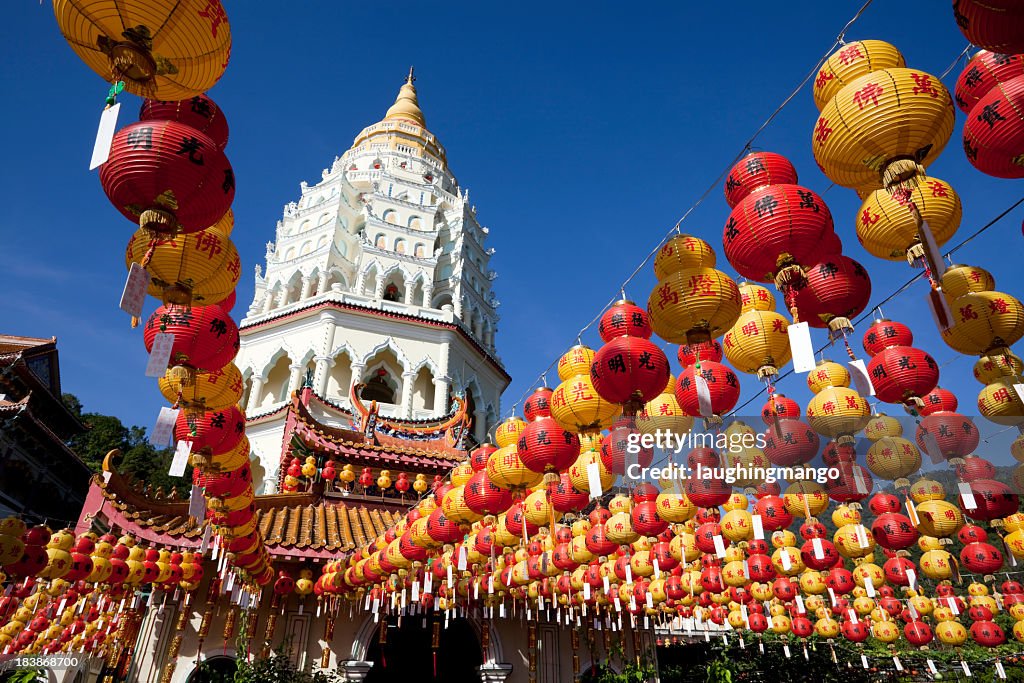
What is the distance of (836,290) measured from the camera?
393 cm

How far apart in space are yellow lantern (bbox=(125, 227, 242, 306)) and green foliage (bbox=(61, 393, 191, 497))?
29.2 m

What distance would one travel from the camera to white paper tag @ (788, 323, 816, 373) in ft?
10.6

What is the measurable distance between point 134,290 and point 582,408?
348 cm

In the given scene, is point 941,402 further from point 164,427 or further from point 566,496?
point 164,427

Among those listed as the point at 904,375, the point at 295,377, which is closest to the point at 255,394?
the point at 295,377

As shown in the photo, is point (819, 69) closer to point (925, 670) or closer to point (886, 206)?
point (886, 206)

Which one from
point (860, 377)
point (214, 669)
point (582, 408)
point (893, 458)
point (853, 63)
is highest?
point (853, 63)

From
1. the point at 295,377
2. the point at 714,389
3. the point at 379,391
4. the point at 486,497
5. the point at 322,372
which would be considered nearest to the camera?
the point at 714,389

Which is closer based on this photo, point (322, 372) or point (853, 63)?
point (853, 63)

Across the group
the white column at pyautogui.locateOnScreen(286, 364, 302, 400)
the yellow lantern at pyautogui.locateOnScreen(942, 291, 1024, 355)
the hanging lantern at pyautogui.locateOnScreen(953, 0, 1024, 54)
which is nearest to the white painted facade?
the white column at pyautogui.locateOnScreen(286, 364, 302, 400)

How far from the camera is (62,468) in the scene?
2273cm

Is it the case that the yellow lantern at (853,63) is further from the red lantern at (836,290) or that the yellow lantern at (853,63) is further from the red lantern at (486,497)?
the red lantern at (486,497)

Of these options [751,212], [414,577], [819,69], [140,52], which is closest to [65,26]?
[140,52]

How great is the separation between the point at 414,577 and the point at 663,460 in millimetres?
4836
